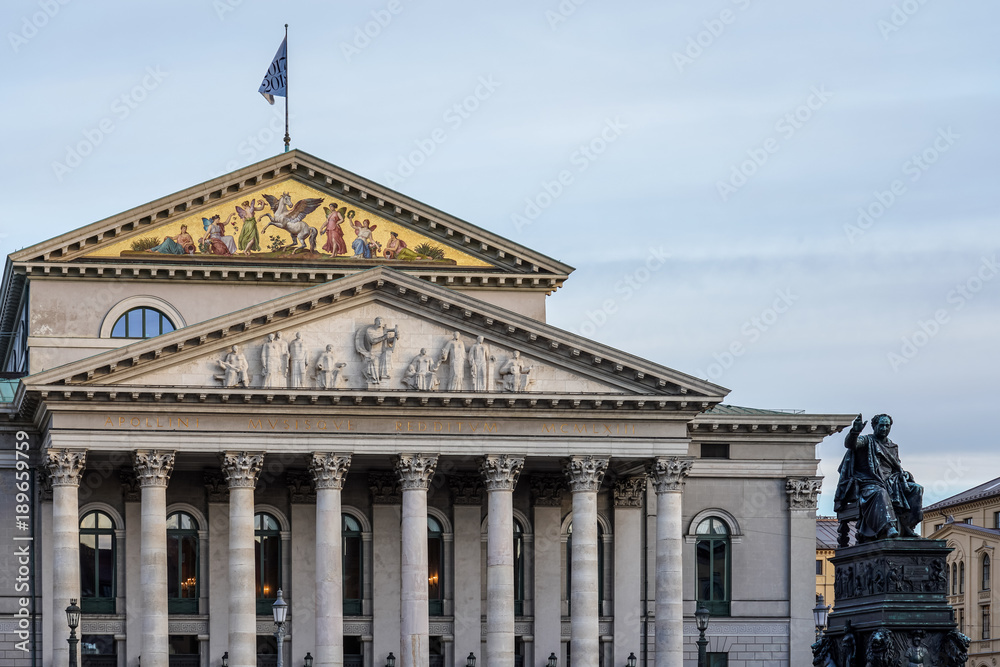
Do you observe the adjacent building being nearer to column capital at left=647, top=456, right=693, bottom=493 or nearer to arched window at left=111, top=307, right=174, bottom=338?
column capital at left=647, top=456, right=693, bottom=493

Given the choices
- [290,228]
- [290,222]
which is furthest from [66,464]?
[290,222]

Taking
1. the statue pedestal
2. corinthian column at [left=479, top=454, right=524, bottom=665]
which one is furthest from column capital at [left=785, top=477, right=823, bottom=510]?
the statue pedestal

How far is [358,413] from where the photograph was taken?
2514 inches

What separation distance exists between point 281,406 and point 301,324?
9.16ft

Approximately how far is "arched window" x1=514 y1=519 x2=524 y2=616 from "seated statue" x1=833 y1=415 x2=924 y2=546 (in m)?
39.8

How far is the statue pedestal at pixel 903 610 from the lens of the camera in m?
28.7

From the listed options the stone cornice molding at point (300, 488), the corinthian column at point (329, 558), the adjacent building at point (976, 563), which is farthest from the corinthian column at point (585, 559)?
the adjacent building at point (976, 563)

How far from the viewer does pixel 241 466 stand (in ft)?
207

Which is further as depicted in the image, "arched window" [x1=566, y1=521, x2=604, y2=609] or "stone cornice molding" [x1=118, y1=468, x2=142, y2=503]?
"arched window" [x1=566, y1=521, x2=604, y2=609]

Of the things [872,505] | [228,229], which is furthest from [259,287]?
[872,505]

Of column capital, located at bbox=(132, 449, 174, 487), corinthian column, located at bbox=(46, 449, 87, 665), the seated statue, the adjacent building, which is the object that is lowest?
the adjacent building

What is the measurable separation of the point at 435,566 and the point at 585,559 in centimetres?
739

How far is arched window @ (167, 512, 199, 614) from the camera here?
67312mm

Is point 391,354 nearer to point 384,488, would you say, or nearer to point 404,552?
point 404,552
